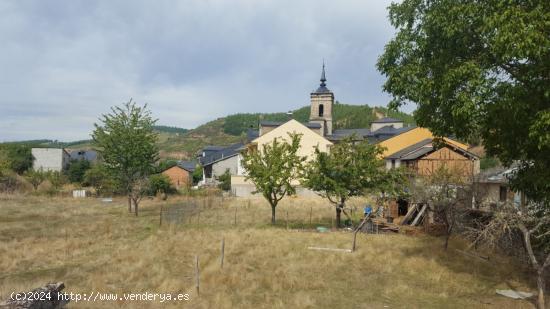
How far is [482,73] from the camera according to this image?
1015 cm

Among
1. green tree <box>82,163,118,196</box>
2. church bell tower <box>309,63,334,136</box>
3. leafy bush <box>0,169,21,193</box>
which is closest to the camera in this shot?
green tree <box>82,163,118,196</box>

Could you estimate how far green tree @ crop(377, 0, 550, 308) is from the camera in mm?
8827

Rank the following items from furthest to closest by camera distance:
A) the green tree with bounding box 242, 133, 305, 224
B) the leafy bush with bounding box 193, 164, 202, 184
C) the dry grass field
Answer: the leafy bush with bounding box 193, 164, 202, 184
the green tree with bounding box 242, 133, 305, 224
the dry grass field

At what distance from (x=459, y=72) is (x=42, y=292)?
36.4 ft

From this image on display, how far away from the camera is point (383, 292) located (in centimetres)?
1273

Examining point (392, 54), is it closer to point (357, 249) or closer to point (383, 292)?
point (383, 292)

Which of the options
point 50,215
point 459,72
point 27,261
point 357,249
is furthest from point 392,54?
point 50,215

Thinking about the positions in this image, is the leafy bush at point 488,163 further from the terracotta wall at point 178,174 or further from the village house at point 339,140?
the terracotta wall at point 178,174

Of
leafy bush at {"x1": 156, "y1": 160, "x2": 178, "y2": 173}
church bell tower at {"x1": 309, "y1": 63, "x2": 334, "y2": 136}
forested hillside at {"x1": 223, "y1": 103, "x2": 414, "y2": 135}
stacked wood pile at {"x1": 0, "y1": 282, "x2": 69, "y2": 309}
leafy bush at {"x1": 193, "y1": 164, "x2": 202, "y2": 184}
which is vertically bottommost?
stacked wood pile at {"x1": 0, "y1": 282, "x2": 69, "y2": 309}

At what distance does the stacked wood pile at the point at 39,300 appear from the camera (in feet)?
25.7

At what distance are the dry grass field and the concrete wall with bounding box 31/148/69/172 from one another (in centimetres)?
5104

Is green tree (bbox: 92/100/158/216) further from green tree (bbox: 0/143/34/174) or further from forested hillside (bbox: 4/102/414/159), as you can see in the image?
forested hillside (bbox: 4/102/414/159)

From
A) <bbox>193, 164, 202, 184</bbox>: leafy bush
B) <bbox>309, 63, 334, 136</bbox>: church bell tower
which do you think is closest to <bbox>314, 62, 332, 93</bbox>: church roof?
<bbox>309, 63, 334, 136</bbox>: church bell tower

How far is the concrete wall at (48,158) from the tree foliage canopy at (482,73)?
72.5 m
